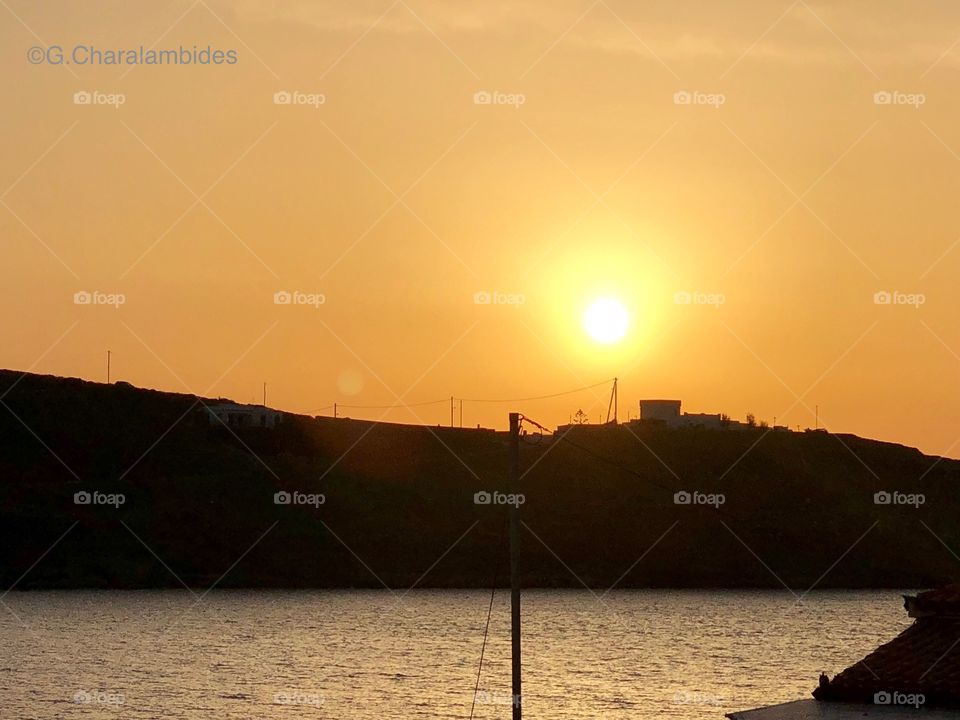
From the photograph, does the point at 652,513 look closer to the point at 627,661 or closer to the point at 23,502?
the point at 23,502

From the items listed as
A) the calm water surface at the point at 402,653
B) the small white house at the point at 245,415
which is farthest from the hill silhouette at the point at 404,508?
the calm water surface at the point at 402,653

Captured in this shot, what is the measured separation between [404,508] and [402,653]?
7368cm

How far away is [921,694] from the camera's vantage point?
32219 millimetres

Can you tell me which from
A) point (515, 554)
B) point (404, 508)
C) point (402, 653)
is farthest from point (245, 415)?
point (515, 554)

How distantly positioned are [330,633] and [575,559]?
61.3m

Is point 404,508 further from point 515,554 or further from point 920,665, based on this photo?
point 920,665

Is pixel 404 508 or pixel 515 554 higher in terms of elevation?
pixel 404 508

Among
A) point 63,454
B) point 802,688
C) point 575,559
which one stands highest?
point 63,454

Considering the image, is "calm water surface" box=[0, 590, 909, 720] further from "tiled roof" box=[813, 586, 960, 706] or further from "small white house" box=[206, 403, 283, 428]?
"small white house" box=[206, 403, 283, 428]

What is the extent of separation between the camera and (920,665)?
33.4 metres

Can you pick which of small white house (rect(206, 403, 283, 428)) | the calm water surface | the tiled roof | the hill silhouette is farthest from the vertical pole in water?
small white house (rect(206, 403, 283, 428))

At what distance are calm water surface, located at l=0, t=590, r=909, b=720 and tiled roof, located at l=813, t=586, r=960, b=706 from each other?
2994 centimetres

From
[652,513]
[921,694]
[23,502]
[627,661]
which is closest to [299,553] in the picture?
[23,502]

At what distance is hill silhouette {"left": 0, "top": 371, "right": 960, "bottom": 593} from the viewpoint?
154 metres
